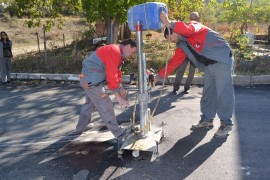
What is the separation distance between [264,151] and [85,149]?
93.7 inches

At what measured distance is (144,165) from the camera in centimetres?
391

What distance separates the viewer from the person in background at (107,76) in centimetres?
398

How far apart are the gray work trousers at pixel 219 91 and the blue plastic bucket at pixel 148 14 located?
48.4 inches

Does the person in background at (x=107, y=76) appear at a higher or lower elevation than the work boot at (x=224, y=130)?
higher

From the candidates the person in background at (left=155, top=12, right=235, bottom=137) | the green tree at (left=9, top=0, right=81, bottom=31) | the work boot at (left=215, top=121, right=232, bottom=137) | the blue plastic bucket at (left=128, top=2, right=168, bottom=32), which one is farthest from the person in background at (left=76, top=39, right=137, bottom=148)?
the green tree at (left=9, top=0, right=81, bottom=31)

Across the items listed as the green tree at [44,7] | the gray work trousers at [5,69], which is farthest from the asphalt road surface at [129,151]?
the green tree at [44,7]

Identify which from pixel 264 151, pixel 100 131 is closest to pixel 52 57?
pixel 100 131

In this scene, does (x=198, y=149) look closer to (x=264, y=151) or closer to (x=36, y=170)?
(x=264, y=151)

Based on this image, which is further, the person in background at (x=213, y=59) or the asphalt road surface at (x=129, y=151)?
the person in background at (x=213, y=59)

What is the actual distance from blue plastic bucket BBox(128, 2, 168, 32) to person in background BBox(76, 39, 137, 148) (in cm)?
36

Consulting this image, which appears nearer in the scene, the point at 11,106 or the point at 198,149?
the point at 198,149

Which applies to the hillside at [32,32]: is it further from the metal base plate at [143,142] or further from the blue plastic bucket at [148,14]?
the blue plastic bucket at [148,14]

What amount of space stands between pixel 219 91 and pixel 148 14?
1.62m

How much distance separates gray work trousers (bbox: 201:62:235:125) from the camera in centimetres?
450
